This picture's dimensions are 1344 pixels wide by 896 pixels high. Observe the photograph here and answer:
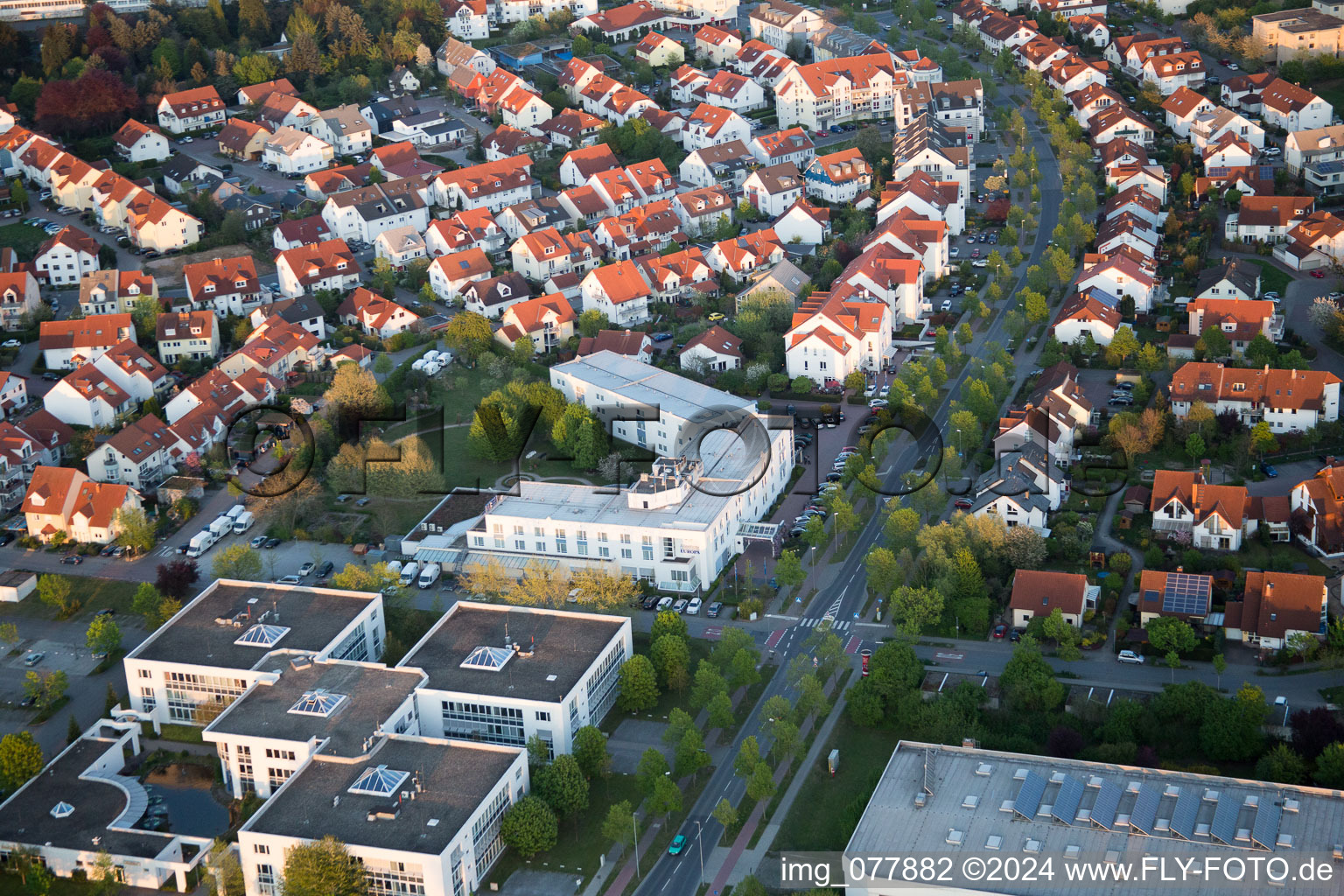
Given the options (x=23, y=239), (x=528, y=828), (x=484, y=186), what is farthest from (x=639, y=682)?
(x=23, y=239)

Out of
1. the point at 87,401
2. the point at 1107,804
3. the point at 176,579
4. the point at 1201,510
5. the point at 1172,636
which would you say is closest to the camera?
the point at 1107,804

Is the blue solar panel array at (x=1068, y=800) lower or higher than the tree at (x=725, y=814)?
higher

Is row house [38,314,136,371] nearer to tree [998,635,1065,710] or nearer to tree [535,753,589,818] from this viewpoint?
tree [535,753,589,818]

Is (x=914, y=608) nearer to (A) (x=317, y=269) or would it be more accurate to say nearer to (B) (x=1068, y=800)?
(B) (x=1068, y=800)

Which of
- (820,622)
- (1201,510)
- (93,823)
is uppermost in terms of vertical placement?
(1201,510)

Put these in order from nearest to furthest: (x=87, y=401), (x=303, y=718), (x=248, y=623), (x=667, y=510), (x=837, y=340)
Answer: (x=303, y=718)
(x=248, y=623)
(x=667, y=510)
(x=837, y=340)
(x=87, y=401)

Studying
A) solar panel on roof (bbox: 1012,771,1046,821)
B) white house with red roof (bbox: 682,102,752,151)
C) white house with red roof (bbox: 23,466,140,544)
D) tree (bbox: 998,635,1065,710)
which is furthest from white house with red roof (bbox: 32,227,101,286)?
solar panel on roof (bbox: 1012,771,1046,821)

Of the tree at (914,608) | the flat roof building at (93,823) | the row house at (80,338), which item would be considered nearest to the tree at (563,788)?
the flat roof building at (93,823)

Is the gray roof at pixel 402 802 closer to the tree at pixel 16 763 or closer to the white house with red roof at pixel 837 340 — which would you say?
the tree at pixel 16 763
